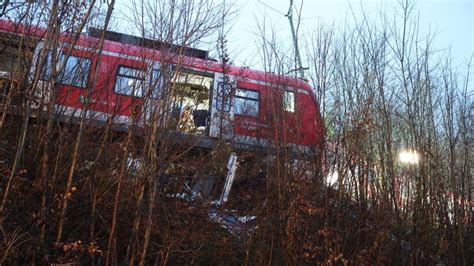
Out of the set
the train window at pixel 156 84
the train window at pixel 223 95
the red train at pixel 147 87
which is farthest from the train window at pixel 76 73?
the train window at pixel 223 95

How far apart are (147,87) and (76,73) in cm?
103

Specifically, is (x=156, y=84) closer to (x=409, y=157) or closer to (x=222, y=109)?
(x=222, y=109)

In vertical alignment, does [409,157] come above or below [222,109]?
below

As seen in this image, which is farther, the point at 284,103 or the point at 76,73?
the point at 284,103

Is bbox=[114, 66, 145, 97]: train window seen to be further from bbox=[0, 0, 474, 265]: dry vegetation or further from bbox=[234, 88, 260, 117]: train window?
bbox=[234, 88, 260, 117]: train window

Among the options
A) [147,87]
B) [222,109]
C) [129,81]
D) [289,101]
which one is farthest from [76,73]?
[222,109]

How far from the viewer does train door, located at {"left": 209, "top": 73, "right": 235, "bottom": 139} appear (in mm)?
6855

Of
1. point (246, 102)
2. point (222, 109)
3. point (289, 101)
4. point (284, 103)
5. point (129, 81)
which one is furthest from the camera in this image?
point (246, 102)

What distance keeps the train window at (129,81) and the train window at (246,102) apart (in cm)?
267

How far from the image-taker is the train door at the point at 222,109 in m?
6.86

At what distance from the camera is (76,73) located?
4754mm

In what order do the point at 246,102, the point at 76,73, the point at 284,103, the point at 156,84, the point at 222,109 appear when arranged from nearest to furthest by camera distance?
the point at 156,84 < the point at 76,73 < the point at 284,103 < the point at 222,109 < the point at 246,102

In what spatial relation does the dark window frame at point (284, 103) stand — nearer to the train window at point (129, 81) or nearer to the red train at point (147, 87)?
the red train at point (147, 87)

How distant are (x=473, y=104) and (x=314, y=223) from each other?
3.84m
